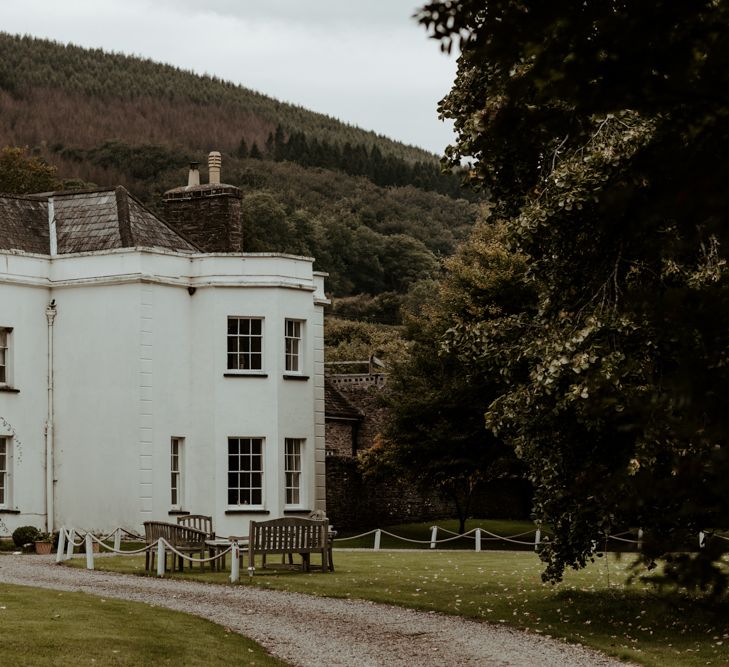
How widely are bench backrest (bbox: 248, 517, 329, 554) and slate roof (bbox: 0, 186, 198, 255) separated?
12037 millimetres

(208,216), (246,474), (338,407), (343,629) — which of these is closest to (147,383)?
(246,474)

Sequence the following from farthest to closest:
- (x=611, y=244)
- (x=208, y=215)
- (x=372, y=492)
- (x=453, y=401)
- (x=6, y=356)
Answer: (x=372, y=492) → (x=208, y=215) → (x=453, y=401) → (x=6, y=356) → (x=611, y=244)

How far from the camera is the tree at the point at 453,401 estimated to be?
121 feet

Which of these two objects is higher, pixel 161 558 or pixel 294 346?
pixel 294 346

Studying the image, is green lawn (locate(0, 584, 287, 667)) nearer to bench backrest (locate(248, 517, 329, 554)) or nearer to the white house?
bench backrest (locate(248, 517, 329, 554))

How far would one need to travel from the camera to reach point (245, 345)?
34.0 metres

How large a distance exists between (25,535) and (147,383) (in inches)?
179

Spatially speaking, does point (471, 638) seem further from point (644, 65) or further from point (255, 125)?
point (255, 125)

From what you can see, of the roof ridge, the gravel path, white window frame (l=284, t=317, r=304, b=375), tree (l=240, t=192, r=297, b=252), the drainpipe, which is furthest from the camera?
tree (l=240, t=192, r=297, b=252)

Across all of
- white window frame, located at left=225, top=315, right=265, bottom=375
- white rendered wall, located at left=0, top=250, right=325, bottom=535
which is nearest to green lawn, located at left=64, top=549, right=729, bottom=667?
white rendered wall, located at left=0, top=250, right=325, bottom=535

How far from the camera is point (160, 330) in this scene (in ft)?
109

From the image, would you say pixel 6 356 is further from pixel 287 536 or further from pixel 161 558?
pixel 287 536

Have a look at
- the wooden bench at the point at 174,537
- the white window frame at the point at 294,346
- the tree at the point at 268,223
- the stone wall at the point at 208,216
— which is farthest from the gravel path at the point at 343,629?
the tree at the point at 268,223

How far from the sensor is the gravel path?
1444cm
